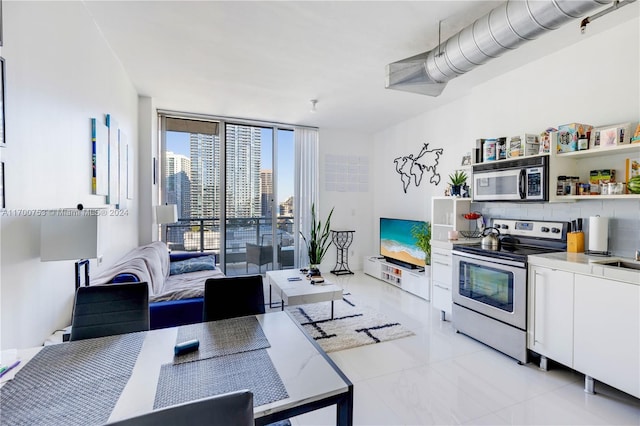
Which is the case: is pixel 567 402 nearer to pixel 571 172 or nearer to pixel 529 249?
pixel 529 249

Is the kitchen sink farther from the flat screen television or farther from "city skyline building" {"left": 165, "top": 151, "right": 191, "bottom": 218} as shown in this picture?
"city skyline building" {"left": 165, "top": 151, "right": 191, "bottom": 218}

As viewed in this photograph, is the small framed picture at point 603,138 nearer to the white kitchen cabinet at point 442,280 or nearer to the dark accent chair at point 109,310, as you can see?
the white kitchen cabinet at point 442,280

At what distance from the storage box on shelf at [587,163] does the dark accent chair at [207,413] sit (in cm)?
284

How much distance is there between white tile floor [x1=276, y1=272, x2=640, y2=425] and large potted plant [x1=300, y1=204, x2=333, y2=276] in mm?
2433

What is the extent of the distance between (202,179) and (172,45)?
2537 millimetres

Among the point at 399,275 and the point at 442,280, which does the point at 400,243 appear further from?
the point at 442,280

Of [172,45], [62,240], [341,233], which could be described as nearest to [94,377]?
[62,240]

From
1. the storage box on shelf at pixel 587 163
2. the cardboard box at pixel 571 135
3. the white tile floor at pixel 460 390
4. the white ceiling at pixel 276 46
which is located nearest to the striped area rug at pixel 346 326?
the white tile floor at pixel 460 390

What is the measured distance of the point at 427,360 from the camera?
2580 mm

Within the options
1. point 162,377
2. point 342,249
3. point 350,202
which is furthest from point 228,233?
point 162,377

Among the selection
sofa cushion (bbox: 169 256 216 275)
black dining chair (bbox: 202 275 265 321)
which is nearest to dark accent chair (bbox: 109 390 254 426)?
black dining chair (bbox: 202 275 265 321)

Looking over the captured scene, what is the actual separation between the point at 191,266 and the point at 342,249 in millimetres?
2925

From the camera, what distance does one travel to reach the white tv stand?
4.23m

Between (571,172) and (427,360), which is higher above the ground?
(571,172)
